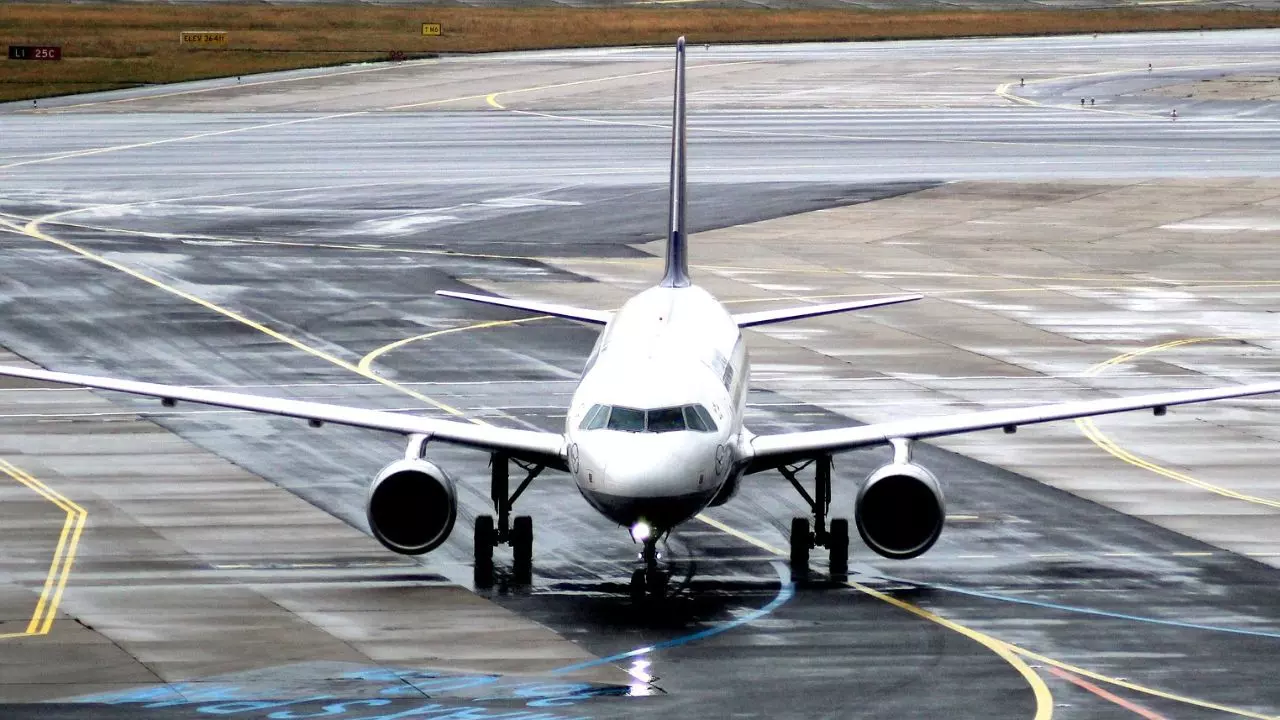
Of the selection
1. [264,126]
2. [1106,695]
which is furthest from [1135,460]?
[264,126]

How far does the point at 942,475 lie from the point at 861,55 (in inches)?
3794

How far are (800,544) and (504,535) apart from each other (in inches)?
176

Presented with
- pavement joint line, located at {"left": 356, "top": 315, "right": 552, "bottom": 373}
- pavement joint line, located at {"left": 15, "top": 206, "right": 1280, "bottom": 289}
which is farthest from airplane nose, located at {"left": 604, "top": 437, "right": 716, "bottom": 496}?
pavement joint line, located at {"left": 15, "top": 206, "right": 1280, "bottom": 289}

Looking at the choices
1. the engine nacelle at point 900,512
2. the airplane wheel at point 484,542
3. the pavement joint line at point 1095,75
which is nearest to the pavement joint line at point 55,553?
the airplane wheel at point 484,542

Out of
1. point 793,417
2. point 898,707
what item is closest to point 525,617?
point 898,707

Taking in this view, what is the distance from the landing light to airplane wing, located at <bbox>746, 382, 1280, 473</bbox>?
→ 2642 millimetres

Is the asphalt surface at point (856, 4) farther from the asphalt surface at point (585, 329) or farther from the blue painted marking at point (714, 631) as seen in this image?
the blue painted marking at point (714, 631)

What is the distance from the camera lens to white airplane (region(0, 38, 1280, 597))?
88.0 feet

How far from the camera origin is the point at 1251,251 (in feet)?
208

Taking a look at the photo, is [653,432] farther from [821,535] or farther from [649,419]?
[821,535]

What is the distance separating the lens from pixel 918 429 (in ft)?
96.9

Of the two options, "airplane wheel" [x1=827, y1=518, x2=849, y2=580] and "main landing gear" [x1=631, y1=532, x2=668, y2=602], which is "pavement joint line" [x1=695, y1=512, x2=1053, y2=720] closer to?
"airplane wheel" [x1=827, y1=518, x2=849, y2=580]

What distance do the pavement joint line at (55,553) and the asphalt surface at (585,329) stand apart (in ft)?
12.0

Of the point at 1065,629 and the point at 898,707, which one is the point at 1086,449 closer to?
the point at 1065,629
